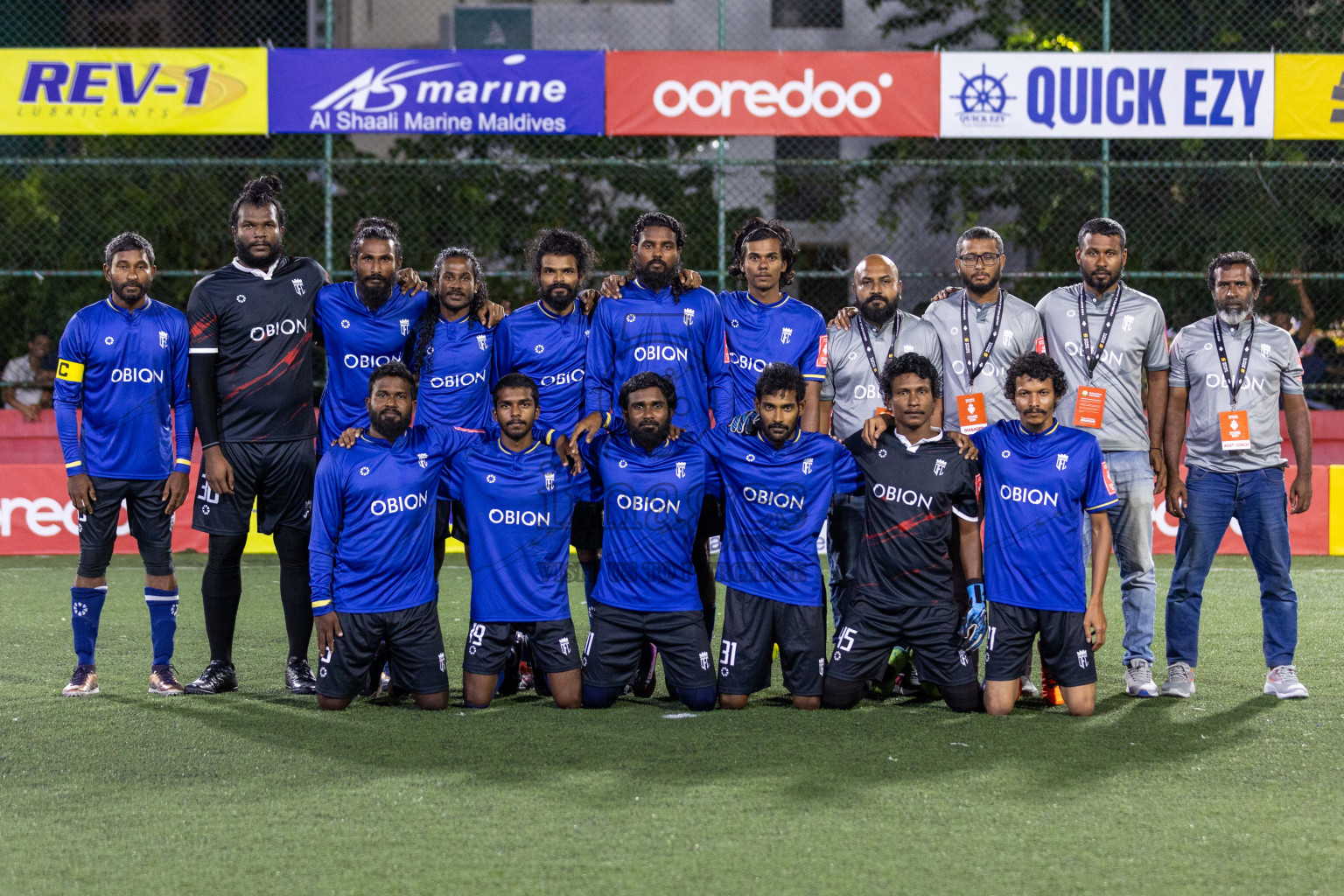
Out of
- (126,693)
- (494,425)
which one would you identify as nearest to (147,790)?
(126,693)

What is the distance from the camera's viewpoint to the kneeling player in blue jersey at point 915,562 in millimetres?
5656

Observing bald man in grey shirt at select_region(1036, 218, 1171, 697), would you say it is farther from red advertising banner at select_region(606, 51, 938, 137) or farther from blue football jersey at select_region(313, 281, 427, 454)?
red advertising banner at select_region(606, 51, 938, 137)

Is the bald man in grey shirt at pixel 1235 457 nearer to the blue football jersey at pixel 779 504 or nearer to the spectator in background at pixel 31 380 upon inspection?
the blue football jersey at pixel 779 504

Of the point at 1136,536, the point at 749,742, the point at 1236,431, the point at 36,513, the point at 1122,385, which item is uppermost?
the point at 1122,385

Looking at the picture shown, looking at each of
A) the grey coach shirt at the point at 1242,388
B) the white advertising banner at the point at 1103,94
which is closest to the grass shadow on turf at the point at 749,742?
the grey coach shirt at the point at 1242,388

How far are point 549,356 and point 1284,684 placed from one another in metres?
3.65

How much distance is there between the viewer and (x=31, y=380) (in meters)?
13.1

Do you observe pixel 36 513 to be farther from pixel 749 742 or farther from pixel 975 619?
pixel 975 619

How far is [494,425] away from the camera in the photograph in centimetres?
619

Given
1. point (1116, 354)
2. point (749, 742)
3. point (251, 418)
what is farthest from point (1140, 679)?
point (251, 418)

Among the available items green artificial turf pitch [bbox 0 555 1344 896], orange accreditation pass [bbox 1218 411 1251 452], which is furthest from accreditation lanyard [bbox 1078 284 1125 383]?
green artificial turf pitch [bbox 0 555 1344 896]

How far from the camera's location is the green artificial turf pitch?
362 centimetres

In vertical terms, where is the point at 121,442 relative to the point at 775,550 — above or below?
above

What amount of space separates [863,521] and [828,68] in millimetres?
7218
